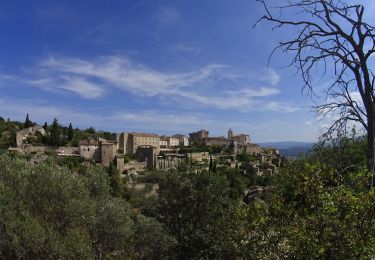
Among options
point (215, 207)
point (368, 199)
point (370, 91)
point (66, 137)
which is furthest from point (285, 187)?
point (66, 137)

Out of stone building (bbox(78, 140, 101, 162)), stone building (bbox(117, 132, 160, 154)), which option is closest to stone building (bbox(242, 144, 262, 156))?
stone building (bbox(117, 132, 160, 154))

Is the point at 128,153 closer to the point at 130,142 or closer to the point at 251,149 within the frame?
the point at 130,142

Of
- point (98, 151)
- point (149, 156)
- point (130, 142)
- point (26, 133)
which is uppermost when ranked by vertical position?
point (26, 133)

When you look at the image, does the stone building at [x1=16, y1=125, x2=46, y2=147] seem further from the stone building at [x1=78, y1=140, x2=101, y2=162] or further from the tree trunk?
the tree trunk

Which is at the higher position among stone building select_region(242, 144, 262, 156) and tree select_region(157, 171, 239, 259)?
stone building select_region(242, 144, 262, 156)

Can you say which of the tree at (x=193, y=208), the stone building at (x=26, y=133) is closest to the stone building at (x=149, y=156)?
the stone building at (x=26, y=133)

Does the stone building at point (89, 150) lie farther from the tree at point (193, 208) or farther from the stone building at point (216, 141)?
the tree at point (193, 208)

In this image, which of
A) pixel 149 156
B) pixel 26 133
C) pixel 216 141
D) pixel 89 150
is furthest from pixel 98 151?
pixel 216 141

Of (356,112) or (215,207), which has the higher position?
(356,112)

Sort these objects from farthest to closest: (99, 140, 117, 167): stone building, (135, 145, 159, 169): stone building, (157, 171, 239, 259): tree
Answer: (135, 145, 159, 169): stone building → (99, 140, 117, 167): stone building → (157, 171, 239, 259): tree

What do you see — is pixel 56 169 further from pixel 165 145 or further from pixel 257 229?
pixel 165 145

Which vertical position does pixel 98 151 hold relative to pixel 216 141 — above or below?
below

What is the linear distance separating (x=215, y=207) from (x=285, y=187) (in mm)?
11115

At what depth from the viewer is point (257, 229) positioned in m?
4.52
